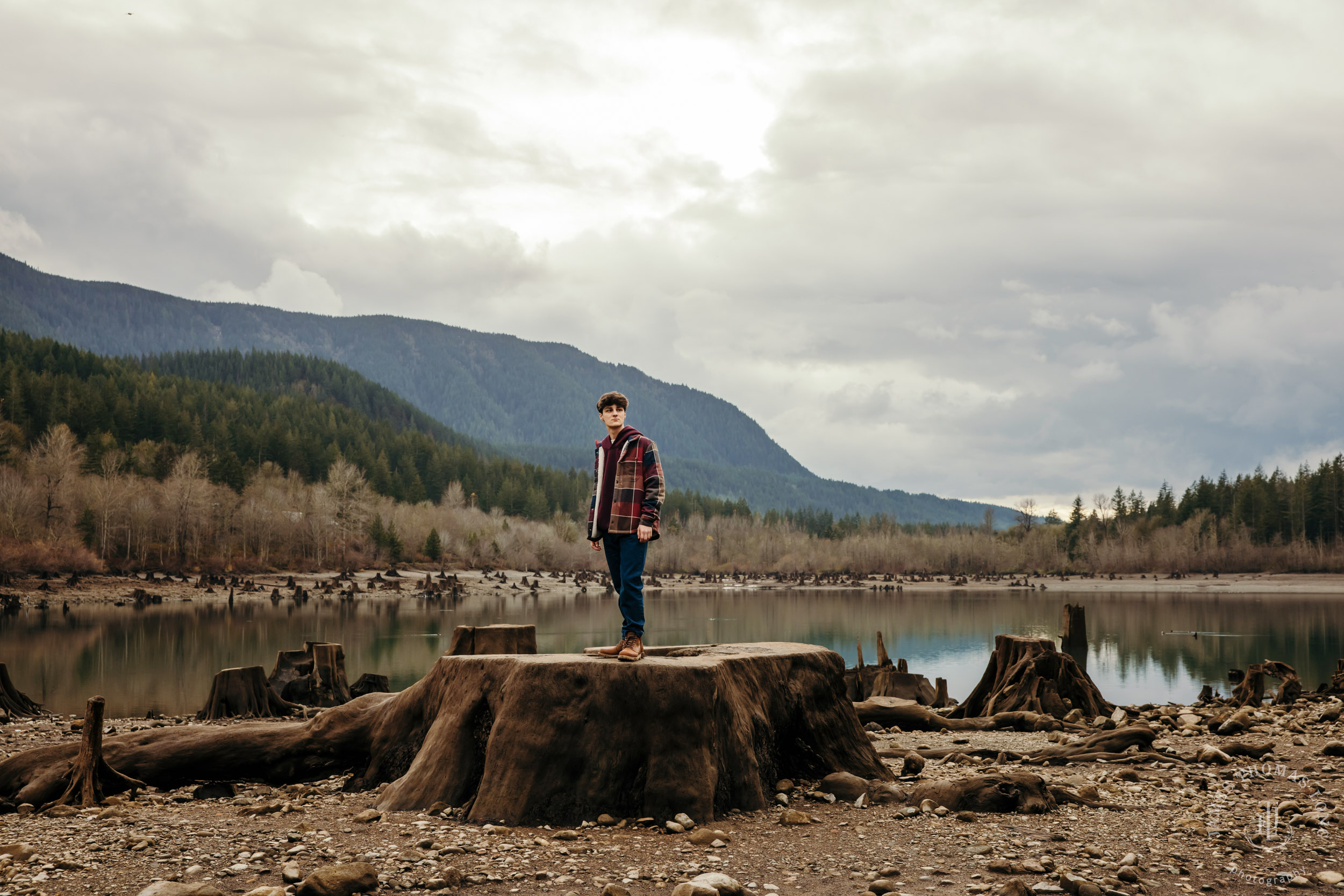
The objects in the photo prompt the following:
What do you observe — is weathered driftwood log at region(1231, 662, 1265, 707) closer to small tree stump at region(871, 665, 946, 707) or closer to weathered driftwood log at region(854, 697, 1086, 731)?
small tree stump at region(871, 665, 946, 707)

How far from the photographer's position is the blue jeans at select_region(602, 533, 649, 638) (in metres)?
9.37

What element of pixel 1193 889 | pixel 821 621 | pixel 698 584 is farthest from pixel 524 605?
pixel 1193 889

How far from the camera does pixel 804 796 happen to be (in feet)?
32.4

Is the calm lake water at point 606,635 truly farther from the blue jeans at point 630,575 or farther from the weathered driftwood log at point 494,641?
the blue jeans at point 630,575

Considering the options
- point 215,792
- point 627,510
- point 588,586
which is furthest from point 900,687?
point 588,586

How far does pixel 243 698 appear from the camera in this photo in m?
19.1

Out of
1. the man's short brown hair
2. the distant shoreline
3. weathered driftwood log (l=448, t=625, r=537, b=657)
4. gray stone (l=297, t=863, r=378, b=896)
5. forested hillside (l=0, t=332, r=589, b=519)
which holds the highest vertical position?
forested hillside (l=0, t=332, r=589, b=519)

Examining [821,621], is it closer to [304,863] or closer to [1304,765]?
[1304,765]

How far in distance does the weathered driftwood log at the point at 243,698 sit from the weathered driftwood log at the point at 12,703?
3.89m

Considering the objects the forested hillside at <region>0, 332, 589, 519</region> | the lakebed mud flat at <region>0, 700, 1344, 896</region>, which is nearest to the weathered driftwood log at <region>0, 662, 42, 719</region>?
the lakebed mud flat at <region>0, 700, 1344, 896</region>

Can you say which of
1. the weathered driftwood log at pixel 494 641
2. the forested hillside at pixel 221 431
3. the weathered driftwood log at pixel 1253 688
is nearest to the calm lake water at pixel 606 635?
the weathered driftwood log at pixel 1253 688

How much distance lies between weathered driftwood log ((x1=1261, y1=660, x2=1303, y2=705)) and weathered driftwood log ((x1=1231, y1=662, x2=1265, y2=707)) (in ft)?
0.67

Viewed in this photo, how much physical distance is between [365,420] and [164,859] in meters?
196

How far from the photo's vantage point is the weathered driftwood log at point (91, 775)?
31.8 feet
